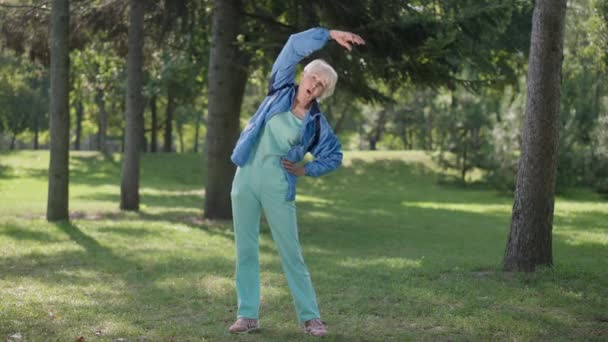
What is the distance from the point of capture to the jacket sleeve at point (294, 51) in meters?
5.88

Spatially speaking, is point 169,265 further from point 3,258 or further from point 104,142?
point 104,142

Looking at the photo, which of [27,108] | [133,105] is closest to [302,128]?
[133,105]

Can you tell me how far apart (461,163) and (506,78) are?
56.6ft

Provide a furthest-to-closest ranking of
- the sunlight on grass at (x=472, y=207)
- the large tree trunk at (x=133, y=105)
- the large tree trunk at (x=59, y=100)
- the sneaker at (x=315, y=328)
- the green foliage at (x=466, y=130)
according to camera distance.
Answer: the green foliage at (x=466, y=130) → the sunlight on grass at (x=472, y=207) → the large tree trunk at (x=133, y=105) → the large tree trunk at (x=59, y=100) → the sneaker at (x=315, y=328)

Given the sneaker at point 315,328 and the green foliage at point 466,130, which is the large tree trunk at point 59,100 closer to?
the sneaker at point 315,328

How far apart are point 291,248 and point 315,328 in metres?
0.63

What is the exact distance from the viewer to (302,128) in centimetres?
588

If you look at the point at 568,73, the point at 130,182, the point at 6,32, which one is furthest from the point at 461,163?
the point at 6,32

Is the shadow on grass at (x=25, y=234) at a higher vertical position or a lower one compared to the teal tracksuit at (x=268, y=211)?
lower

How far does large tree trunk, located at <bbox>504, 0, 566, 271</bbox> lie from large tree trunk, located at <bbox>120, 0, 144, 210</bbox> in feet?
35.9

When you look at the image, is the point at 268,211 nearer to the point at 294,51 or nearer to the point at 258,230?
the point at 258,230

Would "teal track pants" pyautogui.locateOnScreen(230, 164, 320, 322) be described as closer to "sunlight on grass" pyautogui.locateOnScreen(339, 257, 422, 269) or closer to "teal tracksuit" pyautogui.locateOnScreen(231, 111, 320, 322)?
"teal tracksuit" pyautogui.locateOnScreen(231, 111, 320, 322)

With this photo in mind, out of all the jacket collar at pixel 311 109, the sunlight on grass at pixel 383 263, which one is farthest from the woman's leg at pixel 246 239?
the sunlight on grass at pixel 383 263

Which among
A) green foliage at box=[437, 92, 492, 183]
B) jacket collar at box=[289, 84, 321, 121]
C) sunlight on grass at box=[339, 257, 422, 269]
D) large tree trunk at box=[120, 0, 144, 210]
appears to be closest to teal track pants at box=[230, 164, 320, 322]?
jacket collar at box=[289, 84, 321, 121]
